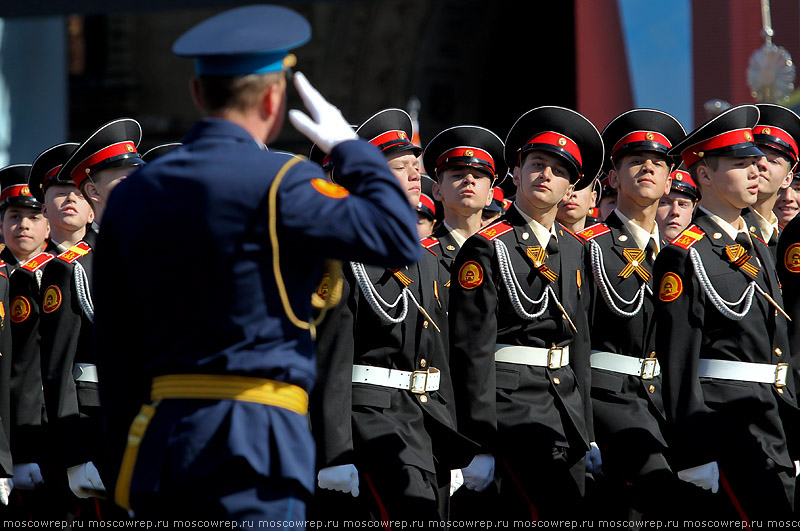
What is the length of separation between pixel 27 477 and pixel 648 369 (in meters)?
2.70

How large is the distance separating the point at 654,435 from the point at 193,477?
2918mm

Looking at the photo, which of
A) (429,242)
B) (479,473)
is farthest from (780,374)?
(429,242)

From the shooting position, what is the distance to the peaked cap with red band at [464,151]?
5.86m

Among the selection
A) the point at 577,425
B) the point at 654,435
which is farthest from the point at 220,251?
the point at 654,435

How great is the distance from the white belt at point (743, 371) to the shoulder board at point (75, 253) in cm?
251

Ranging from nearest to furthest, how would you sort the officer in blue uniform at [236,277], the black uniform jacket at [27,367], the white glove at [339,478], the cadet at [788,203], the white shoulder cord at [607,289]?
1. the officer in blue uniform at [236,277]
2. the white glove at [339,478]
3. the white shoulder cord at [607,289]
4. the black uniform jacket at [27,367]
5. the cadet at [788,203]

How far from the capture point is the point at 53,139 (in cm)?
→ 1310

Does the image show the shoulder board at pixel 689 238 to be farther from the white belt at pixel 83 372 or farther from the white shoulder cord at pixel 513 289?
the white belt at pixel 83 372

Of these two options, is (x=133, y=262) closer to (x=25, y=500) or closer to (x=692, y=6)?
(x=25, y=500)

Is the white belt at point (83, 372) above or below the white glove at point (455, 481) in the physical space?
above

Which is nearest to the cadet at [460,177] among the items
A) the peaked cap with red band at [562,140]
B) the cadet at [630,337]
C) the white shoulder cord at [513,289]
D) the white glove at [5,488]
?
the peaked cap with red band at [562,140]

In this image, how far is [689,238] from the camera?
4.92m

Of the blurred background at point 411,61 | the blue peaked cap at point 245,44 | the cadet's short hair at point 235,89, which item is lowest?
the blurred background at point 411,61

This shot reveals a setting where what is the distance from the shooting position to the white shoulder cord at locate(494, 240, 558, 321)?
4945 mm
